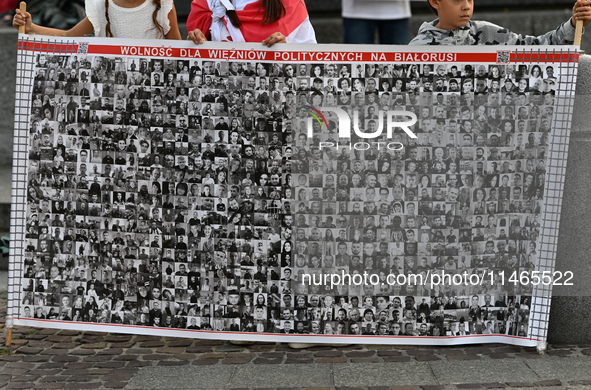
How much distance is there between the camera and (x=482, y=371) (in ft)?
10.5

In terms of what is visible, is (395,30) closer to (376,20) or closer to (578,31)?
(376,20)

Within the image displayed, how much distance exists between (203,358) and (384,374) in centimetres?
93

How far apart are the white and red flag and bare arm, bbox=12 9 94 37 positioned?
0.57 m

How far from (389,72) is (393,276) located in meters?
1.00

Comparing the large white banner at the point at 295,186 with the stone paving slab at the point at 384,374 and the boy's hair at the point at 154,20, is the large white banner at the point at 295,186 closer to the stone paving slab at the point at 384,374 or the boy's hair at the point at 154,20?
the stone paving slab at the point at 384,374

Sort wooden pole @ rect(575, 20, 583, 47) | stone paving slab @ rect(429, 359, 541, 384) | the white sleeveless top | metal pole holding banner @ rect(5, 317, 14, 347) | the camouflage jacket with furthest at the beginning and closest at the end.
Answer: the white sleeveless top < metal pole holding banner @ rect(5, 317, 14, 347) < the camouflage jacket < wooden pole @ rect(575, 20, 583, 47) < stone paving slab @ rect(429, 359, 541, 384)

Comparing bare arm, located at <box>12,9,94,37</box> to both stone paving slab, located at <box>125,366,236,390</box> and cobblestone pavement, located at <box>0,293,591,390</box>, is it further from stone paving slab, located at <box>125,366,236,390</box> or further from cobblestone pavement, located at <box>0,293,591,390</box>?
stone paving slab, located at <box>125,366,236,390</box>

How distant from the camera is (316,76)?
3299 millimetres

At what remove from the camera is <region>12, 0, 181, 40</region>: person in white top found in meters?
3.71

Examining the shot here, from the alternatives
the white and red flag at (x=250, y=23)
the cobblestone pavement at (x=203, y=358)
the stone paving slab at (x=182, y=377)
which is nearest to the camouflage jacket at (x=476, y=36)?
the white and red flag at (x=250, y=23)

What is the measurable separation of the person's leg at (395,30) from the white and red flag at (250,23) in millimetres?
2241

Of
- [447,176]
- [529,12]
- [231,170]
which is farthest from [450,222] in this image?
[529,12]

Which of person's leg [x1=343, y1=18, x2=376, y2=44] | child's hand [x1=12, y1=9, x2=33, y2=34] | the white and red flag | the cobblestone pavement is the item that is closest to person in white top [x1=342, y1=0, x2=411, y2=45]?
person's leg [x1=343, y1=18, x2=376, y2=44]

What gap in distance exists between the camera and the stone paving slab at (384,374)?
3127 millimetres
